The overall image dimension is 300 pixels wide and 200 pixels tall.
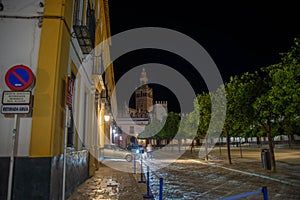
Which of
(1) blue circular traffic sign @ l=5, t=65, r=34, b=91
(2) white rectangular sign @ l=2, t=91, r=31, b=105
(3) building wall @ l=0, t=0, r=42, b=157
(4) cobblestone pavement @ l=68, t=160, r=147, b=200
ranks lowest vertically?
(4) cobblestone pavement @ l=68, t=160, r=147, b=200

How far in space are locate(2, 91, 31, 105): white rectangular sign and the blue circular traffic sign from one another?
0.14 meters

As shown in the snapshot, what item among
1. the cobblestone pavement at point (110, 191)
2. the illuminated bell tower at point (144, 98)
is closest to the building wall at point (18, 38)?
the cobblestone pavement at point (110, 191)

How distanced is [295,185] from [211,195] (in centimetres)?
384

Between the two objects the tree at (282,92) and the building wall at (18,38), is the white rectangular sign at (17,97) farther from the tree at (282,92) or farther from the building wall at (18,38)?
the tree at (282,92)

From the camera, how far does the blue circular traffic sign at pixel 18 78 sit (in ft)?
16.2

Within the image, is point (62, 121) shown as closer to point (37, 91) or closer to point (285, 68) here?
point (37, 91)

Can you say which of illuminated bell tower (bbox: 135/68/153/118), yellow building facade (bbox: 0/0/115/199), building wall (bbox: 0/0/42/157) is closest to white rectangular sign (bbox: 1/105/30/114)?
yellow building facade (bbox: 0/0/115/199)

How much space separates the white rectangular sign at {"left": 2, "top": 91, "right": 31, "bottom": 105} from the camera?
4824 mm

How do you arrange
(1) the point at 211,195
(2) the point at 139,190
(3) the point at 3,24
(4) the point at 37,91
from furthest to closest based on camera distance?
1. (2) the point at 139,190
2. (1) the point at 211,195
3. (3) the point at 3,24
4. (4) the point at 37,91

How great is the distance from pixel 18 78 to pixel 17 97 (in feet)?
1.36

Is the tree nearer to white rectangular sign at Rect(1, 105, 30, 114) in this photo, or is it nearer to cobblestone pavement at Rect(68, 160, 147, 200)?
cobblestone pavement at Rect(68, 160, 147, 200)

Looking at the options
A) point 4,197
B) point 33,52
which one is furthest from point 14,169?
point 33,52

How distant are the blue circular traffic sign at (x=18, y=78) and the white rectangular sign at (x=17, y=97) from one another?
0.14 meters

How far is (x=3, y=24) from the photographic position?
19.7ft
